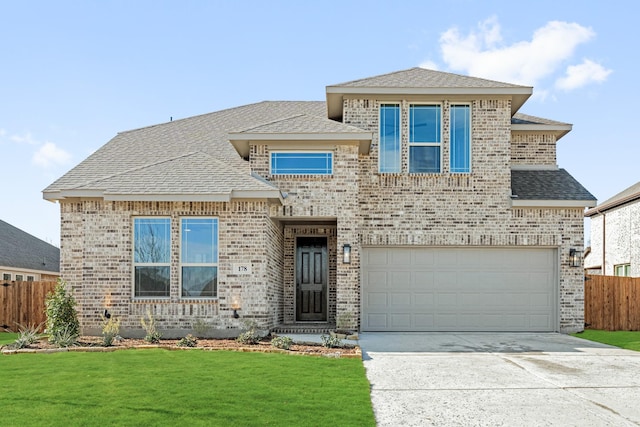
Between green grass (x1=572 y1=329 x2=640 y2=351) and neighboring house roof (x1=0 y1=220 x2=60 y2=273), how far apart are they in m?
19.9

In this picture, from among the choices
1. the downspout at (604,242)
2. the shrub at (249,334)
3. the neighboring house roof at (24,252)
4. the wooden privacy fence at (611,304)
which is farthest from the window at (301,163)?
the downspout at (604,242)

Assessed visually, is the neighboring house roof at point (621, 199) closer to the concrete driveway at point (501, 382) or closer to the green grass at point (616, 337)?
the green grass at point (616, 337)

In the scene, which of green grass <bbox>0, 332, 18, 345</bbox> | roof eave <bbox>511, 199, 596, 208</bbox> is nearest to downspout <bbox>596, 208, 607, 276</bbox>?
roof eave <bbox>511, 199, 596, 208</bbox>

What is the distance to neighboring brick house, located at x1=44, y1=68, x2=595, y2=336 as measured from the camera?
42.3 feet

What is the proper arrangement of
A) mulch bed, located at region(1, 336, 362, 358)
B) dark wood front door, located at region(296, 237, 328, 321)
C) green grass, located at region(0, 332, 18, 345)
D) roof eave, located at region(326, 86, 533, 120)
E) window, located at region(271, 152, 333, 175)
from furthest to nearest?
1. dark wood front door, located at region(296, 237, 328, 321)
2. roof eave, located at region(326, 86, 533, 120)
3. window, located at region(271, 152, 333, 175)
4. green grass, located at region(0, 332, 18, 345)
5. mulch bed, located at region(1, 336, 362, 358)

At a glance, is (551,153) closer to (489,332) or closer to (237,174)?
(489,332)

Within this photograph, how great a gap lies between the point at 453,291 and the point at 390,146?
3918mm

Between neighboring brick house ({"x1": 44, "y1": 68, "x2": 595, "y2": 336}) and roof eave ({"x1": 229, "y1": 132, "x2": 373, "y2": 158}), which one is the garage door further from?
roof eave ({"x1": 229, "y1": 132, "x2": 373, "y2": 158})

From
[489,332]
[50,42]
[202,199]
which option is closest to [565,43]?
[489,332]

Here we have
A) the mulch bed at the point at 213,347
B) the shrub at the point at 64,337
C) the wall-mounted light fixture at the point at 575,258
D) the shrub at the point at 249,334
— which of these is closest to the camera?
the mulch bed at the point at 213,347

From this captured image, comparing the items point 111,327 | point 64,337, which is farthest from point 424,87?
point 64,337

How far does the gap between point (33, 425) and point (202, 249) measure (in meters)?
7.35

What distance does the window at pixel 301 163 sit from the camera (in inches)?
547

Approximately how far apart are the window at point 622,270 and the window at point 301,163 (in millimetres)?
13913
